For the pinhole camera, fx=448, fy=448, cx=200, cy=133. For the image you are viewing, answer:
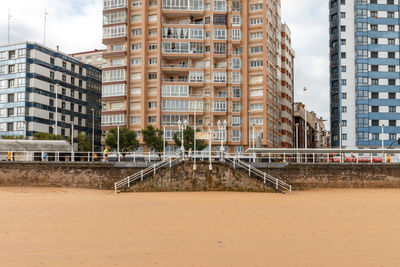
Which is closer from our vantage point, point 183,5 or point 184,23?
point 183,5

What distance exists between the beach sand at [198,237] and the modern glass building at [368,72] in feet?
239

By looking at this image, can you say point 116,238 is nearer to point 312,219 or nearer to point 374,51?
point 312,219

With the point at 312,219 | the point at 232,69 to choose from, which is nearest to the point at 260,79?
the point at 232,69

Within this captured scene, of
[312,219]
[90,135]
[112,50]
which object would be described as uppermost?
[112,50]

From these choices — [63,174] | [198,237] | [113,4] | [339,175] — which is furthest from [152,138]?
[198,237]

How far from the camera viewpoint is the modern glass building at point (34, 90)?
90062 millimetres

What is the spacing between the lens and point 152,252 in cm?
1298

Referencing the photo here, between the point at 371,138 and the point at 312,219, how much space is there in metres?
77.8

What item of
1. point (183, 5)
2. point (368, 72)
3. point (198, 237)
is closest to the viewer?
point (198, 237)

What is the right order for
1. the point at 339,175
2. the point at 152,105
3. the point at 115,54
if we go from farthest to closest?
the point at 115,54, the point at 152,105, the point at 339,175

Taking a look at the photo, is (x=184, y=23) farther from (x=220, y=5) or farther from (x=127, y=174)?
(x=127, y=174)

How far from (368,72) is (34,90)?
68.7 m

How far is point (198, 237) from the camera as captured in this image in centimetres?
1536

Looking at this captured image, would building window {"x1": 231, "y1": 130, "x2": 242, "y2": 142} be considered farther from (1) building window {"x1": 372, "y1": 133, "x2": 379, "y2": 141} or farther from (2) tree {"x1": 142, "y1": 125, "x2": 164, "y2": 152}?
(1) building window {"x1": 372, "y1": 133, "x2": 379, "y2": 141}
